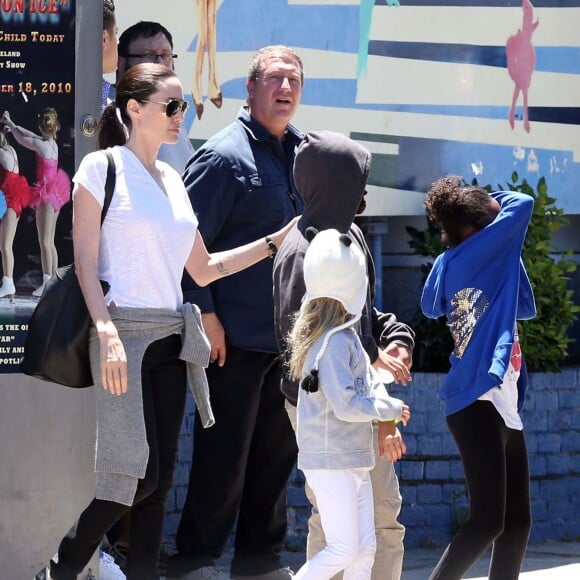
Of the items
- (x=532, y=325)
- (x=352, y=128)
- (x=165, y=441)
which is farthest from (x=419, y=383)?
(x=165, y=441)

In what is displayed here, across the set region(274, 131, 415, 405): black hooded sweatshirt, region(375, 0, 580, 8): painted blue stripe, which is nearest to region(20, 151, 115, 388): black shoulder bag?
region(274, 131, 415, 405): black hooded sweatshirt

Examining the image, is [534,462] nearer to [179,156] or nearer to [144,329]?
[179,156]

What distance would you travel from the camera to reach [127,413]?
14.7 ft

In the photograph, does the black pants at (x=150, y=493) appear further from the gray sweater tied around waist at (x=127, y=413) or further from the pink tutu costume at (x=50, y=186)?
the pink tutu costume at (x=50, y=186)

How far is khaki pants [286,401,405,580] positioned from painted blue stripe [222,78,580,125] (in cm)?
268

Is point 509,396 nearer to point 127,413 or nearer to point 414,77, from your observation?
point 127,413

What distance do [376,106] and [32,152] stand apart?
2689mm

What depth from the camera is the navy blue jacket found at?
17.6ft

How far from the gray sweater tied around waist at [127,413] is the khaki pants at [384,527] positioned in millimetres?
576

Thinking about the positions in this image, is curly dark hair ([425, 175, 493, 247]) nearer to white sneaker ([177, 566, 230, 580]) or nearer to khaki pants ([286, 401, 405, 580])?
khaki pants ([286, 401, 405, 580])

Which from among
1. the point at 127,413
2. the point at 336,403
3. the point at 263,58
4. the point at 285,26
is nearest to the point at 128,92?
the point at 263,58

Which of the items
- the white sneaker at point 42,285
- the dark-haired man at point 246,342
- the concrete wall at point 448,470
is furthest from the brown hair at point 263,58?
the concrete wall at point 448,470

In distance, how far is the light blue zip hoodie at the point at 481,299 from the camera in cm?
507

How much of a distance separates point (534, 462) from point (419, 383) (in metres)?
0.78
